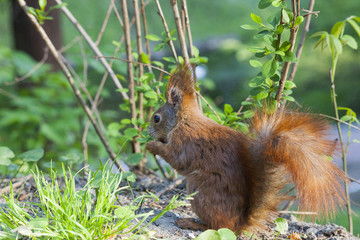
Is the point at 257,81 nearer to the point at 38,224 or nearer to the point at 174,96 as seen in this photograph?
the point at 174,96

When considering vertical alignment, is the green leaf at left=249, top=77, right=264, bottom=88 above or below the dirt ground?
above

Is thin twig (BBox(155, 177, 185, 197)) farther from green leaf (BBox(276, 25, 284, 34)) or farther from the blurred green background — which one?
green leaf (BBox(276, 25, 284, 34))

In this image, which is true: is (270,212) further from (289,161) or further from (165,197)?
(165,197)

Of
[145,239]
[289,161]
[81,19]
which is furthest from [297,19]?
[81,19]

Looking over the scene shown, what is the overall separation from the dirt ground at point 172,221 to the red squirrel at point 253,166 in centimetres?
7

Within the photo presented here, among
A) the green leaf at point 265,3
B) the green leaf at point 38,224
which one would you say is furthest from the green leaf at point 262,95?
the green leaf at point 38,224

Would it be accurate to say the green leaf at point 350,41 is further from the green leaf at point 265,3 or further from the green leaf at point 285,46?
the green leaf at point 265,3

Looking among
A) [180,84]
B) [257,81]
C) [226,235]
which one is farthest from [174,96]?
[226,235]

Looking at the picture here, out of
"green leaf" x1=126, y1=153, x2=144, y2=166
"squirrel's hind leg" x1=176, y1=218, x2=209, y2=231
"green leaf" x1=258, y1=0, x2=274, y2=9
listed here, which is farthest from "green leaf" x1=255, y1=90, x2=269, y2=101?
"green leaf" x1=126, y1=153, x2=144, y2=166

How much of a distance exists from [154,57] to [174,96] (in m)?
5.83

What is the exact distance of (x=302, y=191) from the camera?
1581mm

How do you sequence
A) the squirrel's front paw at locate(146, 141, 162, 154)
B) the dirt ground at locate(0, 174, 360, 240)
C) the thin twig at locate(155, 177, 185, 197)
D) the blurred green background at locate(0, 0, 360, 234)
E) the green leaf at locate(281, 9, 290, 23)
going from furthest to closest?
1. the blurred green background at locate(0, 0, 360, 234)
2. the thin twig at locate(155, 177, 185, 197)
3. the squirrel's front paw at locate(146, 141, 162, 154)
4. the dirt ground at locate(0, 174, 360, 240)
5. the green leaf at locate(281, 9, 290, 23)

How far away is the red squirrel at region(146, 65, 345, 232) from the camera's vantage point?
5.25 ft

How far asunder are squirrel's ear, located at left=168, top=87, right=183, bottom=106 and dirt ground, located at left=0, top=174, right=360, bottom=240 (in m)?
0.43
